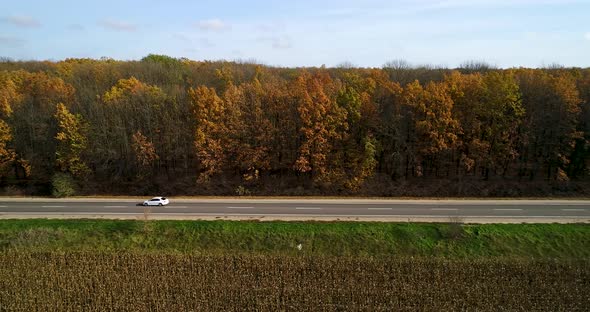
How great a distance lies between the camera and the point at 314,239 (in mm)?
19438

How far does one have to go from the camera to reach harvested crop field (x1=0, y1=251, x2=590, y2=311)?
48.0 feet

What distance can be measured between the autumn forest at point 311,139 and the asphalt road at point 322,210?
2.63 metres

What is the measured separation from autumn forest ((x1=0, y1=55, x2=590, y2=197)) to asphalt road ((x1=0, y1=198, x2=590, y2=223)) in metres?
2.63

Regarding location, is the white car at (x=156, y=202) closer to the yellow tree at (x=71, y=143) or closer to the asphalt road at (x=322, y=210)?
the asphalt road at (x=322, y=210)

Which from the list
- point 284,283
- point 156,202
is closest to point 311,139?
point 156,202

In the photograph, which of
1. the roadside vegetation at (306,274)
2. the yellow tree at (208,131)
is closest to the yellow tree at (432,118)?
the roadside vegetation at (306,274)

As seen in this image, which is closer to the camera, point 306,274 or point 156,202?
point 306,274

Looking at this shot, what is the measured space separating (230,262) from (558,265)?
45.8 feet

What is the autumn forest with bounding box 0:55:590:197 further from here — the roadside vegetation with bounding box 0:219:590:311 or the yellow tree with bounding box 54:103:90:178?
the roadside vegetation with bounding box 0:219:590:311

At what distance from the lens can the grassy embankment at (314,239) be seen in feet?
59.7

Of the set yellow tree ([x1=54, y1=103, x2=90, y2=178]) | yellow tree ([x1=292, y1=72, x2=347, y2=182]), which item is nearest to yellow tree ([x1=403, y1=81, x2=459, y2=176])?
yellow tree ([x1=292, y1=72, x2=347, y2=182])

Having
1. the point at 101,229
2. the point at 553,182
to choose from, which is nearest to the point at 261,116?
the point at 101,229

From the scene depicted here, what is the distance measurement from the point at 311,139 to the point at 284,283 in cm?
1567

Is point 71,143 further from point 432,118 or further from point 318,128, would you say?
point 432,118
